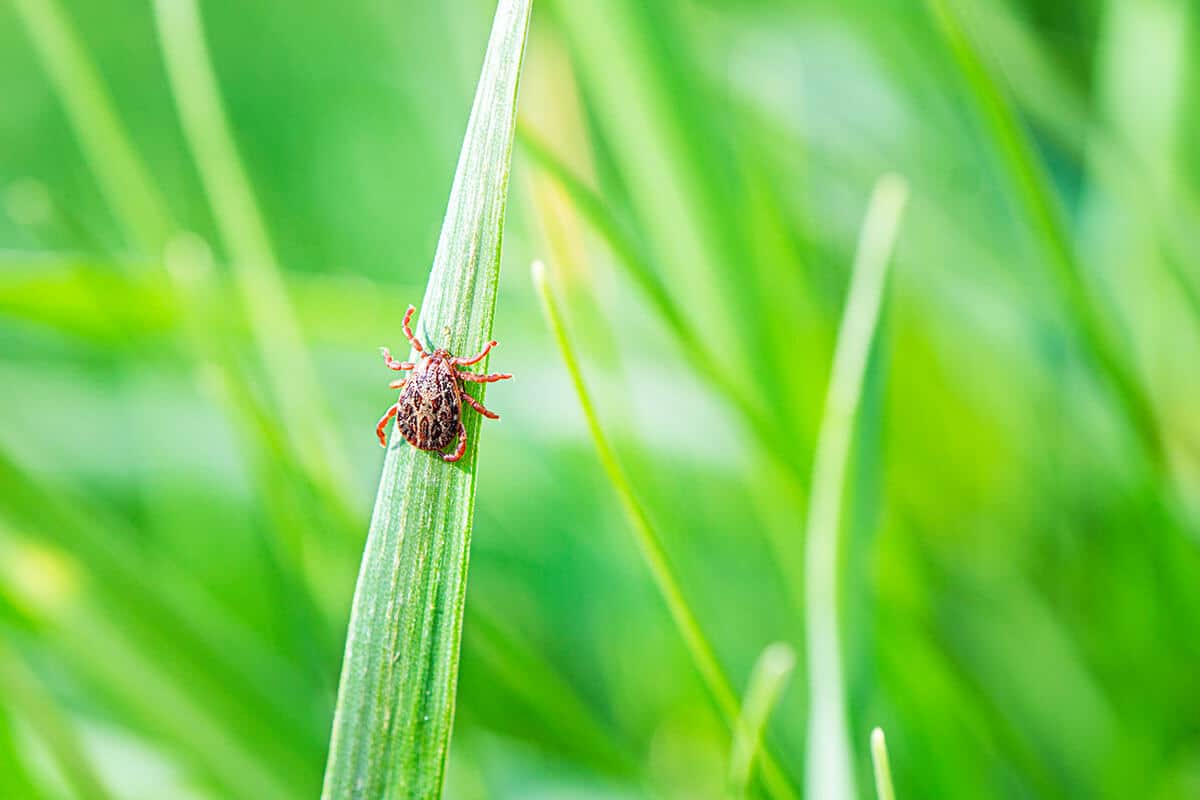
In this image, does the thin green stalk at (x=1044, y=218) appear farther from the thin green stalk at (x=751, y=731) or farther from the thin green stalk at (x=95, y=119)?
the thin green stalk at (x=95, y=119)

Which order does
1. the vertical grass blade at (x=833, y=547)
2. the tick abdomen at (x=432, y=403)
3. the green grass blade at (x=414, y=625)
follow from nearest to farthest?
the green grass blade at (x=414, y=625) → the vertical grass blade at (x=833, y=547) → the tick abdomen at (x=432, y=403)

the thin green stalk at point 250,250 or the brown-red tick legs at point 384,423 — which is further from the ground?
the thin green stalk at point 250,250

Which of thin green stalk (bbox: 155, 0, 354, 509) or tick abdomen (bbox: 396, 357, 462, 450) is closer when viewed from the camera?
tick abdomen (bbox: 396, 357, 462, 450)

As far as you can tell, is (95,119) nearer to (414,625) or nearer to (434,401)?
(434,401)

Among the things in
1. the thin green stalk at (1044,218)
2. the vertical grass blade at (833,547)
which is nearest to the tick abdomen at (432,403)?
the vertical grass blade at (833,547)

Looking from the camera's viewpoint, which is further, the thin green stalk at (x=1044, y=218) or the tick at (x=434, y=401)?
the thin green stalk at (x=1044, y=218)

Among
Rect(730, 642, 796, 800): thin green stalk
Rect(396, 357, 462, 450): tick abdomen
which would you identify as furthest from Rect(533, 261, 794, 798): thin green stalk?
Rect(396, 357, 462, 450): tick abdomen

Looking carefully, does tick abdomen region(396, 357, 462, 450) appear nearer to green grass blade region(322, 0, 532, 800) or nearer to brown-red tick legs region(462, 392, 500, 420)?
brown-red tick legs region(462, 392, 500, 420)
